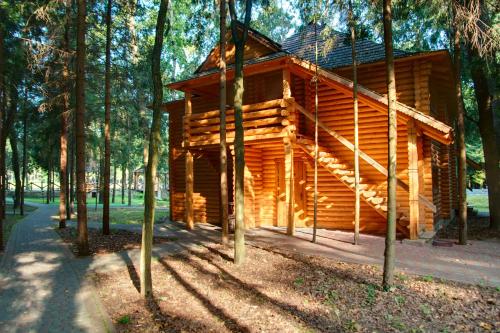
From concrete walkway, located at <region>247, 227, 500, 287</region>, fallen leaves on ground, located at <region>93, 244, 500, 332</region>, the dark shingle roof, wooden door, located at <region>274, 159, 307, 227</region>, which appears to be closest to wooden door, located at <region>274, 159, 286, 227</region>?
wooden door, located at <region>274, 159, 307, 227</region>

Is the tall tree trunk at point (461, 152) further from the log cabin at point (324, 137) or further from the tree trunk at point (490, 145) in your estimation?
the tree trunk at point (490, 145)

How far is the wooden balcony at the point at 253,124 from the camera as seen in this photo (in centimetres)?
1229

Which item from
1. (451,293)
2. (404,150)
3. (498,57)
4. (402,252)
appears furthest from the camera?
Answer: (498,57)

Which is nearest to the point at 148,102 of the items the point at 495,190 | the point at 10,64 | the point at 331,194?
the point at 10,64

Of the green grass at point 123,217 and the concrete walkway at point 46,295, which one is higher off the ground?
the concrete walkway at point 46,295

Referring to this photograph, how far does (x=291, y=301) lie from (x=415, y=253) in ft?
16.8

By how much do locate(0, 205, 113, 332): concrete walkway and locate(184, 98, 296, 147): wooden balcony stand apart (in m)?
6.43

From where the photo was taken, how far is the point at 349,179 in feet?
41.4

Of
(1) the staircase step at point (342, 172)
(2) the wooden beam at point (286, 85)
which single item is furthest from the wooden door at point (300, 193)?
(2) the wooden beam at point (286, 85)

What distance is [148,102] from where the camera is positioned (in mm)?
19438

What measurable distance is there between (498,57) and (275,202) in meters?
11.2

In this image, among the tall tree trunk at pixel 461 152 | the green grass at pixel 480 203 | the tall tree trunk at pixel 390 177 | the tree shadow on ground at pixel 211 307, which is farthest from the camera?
the green grass at pixel 480 203

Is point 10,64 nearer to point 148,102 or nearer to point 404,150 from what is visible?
point 148,102

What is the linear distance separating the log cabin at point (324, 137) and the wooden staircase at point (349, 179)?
4 centimetres
